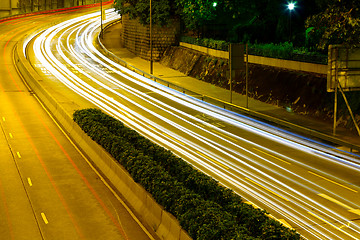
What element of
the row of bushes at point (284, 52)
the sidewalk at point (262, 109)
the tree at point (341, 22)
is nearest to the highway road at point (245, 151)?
the sidewalk at point (262, 109)

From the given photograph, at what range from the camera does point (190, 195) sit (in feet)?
54.9

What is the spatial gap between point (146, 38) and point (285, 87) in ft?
102

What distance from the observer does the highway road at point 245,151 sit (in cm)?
1933

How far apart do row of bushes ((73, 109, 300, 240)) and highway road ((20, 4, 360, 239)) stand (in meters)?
2.66

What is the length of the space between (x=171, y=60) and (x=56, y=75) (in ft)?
46.4

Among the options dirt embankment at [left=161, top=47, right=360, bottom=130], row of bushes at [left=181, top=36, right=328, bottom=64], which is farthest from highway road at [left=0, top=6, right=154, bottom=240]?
row of bushes at [left=181, top=36, right=328, bottom=64]

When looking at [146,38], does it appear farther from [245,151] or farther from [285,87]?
[245,151]

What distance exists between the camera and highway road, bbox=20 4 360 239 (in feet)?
63.4

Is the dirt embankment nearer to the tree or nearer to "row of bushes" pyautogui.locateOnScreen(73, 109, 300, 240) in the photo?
the tree

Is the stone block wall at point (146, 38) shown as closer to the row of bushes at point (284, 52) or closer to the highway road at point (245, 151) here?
the highway road at point (245, 151)

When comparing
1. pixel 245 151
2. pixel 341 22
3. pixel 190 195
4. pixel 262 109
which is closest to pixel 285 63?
pixel 262 109

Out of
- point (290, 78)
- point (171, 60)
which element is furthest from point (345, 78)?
point (171, 60)

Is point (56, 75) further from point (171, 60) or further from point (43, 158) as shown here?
point (43, 158)

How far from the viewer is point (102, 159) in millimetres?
24891
